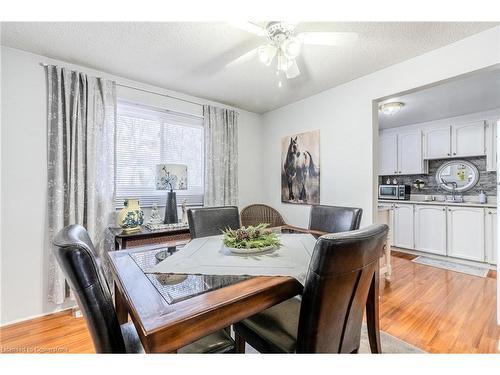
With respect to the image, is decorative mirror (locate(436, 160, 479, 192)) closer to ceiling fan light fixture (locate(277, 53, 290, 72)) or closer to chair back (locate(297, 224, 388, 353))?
ceiling fan light fixture (locate(277, 53, 290, 72))

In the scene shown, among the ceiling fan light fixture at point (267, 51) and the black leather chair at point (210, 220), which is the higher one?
the ceiling fan light fixture at point (267, 51)

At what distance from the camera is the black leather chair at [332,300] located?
84 centimetres

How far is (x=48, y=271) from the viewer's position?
2129mm

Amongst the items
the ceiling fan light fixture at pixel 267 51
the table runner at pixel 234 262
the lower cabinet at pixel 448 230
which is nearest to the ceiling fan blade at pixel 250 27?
the ceiling fan light fixture at pixel 267 51

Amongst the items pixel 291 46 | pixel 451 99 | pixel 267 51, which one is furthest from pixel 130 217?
pixel 451 99

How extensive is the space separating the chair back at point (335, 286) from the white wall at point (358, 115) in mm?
1700

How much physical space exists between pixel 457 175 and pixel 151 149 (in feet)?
15.7

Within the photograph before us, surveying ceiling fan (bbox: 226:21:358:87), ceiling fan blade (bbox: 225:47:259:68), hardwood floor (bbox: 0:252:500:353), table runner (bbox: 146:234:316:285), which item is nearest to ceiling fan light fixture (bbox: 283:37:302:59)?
ceiling fan (bbox: 226:21:358:87)

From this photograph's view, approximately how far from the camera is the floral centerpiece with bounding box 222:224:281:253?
1347mm

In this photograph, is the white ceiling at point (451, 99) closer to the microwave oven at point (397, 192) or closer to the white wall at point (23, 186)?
the microwave oven at point (397, 192)

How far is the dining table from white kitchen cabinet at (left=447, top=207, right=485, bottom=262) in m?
3.69

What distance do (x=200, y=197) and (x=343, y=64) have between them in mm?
2217

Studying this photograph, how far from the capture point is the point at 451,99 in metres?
3.12
